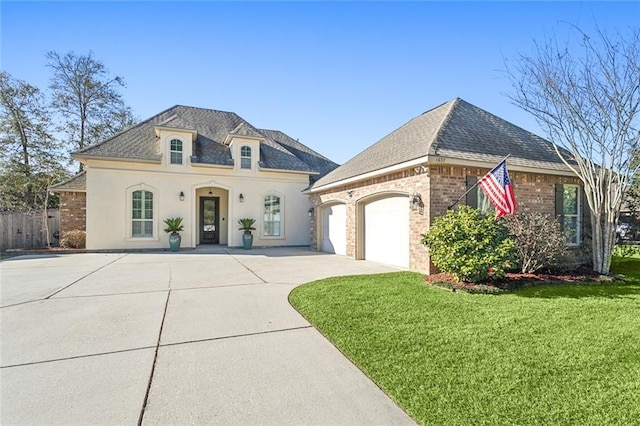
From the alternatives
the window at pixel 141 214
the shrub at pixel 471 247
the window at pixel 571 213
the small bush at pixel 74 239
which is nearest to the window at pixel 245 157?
the window at pixel 141 214

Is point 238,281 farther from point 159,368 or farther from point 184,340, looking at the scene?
point 159,368

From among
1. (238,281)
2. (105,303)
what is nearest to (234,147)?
(238,281)

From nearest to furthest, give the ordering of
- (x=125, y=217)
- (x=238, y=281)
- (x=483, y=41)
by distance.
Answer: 1. (x=238, y=281)
2. (x=483, y=41)
3. (x=125, y=217)

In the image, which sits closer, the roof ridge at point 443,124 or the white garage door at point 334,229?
the roof ridge at point 443,124

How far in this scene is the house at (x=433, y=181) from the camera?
24.9ft

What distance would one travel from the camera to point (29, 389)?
2609 millimetres

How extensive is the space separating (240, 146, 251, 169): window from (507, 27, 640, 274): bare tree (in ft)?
37.6

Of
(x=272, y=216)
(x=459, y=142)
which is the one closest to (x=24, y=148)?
(x=272, y=216)

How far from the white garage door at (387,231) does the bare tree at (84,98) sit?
70.3ft

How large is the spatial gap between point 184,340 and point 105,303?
8.21 ft

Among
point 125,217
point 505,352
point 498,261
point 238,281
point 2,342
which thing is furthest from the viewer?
point 125,217

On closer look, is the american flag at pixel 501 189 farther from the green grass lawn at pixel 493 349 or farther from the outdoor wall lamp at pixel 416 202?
the green grass lawn at pixel 493 349

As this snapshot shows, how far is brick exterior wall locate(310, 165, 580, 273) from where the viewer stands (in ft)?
24.5

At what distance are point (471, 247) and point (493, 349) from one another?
121 inches
